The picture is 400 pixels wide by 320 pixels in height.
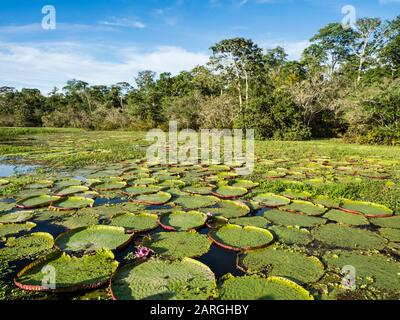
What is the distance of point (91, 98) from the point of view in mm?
39469

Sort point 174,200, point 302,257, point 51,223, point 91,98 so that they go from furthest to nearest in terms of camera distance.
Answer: point 91,98, point 174,200, point 51,223, point 302,257

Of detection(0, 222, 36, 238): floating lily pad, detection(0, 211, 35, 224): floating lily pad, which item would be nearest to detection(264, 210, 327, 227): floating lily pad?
detection(0, 222, 36, 238): floating lily pad

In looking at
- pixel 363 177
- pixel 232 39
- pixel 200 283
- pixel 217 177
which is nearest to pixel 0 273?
pixel 200 283

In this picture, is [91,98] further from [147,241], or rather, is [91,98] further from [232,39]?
[147,241]

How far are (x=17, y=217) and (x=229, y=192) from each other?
3.32 meters

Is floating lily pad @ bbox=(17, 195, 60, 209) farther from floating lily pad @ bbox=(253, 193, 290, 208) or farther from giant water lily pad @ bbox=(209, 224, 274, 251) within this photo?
floating lily pad @ bbox=(253, 193, 290, 208)

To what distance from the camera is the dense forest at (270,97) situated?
15039 millimetres

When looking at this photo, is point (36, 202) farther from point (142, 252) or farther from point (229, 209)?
point (229, 209)

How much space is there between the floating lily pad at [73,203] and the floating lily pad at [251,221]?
7.42ft

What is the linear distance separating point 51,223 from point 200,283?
8.08 feet

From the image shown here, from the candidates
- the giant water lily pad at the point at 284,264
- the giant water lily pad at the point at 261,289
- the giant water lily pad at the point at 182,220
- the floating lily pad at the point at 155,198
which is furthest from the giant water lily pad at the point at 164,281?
the floating lily pad at the point at 155,198

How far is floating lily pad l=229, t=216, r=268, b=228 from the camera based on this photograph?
3736mm


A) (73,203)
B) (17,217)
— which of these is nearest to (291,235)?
(73,203)
